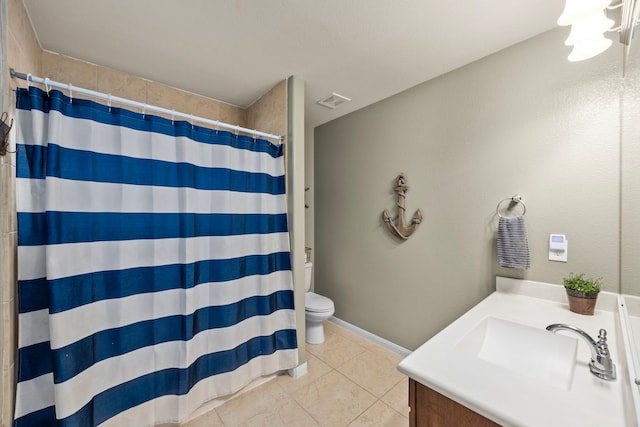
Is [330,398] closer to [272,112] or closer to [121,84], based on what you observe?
[272,112]

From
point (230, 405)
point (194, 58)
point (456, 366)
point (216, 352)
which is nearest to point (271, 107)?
point (194, 58)

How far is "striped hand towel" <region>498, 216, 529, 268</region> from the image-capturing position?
4.52 feet

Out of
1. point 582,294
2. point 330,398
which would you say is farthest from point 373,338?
point 582,294

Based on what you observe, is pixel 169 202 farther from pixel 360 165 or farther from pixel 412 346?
pixel 412 346

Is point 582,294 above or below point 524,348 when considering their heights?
above

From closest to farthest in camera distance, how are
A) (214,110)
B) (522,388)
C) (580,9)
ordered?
1. (522,388)
2. (580,9)
3. (214,110)

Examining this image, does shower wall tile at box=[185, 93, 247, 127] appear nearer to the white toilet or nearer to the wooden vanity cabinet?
the white toilet

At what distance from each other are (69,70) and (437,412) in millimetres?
2590

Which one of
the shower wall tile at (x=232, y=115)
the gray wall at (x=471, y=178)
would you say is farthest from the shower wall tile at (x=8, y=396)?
the gray wall at (x=471, y=178)

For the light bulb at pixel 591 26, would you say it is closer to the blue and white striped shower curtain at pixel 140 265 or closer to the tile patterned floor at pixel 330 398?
the blue and white striped shower curtain at pixel 140 265

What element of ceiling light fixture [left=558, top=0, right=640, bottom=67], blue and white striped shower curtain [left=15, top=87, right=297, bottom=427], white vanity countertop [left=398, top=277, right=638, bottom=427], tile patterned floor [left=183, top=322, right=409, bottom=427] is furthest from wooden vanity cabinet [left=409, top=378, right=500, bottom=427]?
ceiling light fixture [left=558, top=0, right=640, bottom=67]

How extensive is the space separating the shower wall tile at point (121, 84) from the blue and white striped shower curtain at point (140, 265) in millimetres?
667

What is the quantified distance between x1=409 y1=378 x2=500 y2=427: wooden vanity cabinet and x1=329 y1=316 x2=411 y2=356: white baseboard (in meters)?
1.42

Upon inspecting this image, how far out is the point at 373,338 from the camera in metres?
2.31
